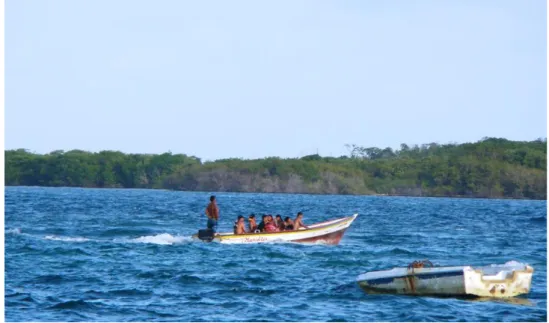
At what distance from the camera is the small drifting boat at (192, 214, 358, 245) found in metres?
36.5

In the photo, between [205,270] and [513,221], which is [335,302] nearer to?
[205,270]

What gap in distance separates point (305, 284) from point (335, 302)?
2.72m

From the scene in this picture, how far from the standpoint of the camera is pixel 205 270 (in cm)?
2934

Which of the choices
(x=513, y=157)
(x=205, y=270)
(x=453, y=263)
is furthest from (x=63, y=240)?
(x=513, y=157)

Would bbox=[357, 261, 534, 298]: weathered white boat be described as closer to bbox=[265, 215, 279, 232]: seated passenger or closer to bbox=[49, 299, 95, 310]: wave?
bbox=[49, 299, 95, 310]: wave

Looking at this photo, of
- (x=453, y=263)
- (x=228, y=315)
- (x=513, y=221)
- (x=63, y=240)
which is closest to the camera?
(x=228, y=315)

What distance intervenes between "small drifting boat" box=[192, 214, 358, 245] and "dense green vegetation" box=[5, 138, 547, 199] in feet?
313

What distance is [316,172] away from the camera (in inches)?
5778

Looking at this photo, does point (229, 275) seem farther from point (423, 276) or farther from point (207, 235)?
point (207, 235)

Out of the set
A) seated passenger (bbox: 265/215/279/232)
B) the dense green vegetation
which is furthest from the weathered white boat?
the dense green vegetation

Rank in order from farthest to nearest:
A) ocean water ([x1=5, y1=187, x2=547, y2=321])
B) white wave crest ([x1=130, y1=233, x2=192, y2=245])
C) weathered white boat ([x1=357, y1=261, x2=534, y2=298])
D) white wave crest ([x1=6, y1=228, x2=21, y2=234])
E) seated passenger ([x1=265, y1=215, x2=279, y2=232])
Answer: white wave crest ([x1=6, y1=228, x2=21, y2=234]) < white wave crest ([x1=130, y1=233, x2=192, y2=245]) < seated passenger ([x1=265, y1=215, x2=279, y2=232]) < weathered white boat ([x1=357, y1=261, x2=534, y2=298]) < ocean water ([x1=5, y1=187, x2=547, y2=321])

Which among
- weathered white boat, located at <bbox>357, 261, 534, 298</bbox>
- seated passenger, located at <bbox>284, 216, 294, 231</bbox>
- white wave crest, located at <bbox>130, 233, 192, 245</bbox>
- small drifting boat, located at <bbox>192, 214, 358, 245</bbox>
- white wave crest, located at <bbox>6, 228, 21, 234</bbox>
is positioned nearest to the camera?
weathered white boat, located at <bbox>357, 261, 534, 298</bbox>

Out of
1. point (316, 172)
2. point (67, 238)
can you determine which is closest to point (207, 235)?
point (67, 238)

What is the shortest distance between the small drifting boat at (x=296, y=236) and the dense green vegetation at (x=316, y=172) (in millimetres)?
95423
